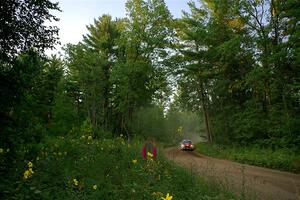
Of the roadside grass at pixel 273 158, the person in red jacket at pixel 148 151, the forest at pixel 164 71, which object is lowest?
the roadside grass at pixel 273 158

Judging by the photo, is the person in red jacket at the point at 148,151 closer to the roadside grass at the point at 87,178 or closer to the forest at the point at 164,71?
the roadside grass at the point at 87,178

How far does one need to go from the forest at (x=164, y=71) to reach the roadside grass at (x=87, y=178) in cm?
81

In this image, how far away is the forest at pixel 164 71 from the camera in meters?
7.68

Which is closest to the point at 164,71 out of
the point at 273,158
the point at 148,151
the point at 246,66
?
the point at 246,66

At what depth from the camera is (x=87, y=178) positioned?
21.0 ft

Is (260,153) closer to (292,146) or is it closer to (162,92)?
(292,146)

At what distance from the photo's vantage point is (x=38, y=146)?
26.5 ft

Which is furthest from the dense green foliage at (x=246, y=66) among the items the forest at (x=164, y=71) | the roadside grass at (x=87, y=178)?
the roadside grass at (x=87, y=178)

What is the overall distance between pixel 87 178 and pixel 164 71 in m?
26.6

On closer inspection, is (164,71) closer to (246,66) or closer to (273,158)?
(246,66)

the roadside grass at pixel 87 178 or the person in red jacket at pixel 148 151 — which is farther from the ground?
the person in red jacket at pixel 148 151

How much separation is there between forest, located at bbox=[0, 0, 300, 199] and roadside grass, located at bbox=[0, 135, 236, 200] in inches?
31.8

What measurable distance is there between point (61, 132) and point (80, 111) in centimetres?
1721

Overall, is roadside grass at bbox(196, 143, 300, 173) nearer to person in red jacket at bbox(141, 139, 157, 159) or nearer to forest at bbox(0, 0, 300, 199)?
forest at bbox(0, 0, 300, 199)
